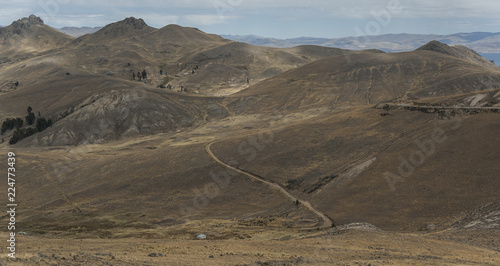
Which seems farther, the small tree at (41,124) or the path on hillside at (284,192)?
the small tree at (41,124)

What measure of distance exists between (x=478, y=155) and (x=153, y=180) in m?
49.8

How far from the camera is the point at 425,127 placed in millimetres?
62219

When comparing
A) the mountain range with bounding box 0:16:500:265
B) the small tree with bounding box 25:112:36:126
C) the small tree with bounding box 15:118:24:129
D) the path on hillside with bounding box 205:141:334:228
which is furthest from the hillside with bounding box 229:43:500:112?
the small tree with bounding box 15:118:24:129

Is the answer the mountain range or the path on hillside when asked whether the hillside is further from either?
the path on hillside

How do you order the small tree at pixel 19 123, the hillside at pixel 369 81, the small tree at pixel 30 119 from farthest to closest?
the small tree at pixel 30 119 < the hillside at pixel 369 81 < the small tree at pixel 19 123

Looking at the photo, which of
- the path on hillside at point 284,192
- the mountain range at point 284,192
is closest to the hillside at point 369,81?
the mountain range at point 284,192

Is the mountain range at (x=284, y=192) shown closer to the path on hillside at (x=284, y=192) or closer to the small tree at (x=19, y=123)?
the path on hillside at (x=284, y=192)

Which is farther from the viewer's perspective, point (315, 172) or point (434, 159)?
point (315, 172)

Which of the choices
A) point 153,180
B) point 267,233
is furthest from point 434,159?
point 153,180

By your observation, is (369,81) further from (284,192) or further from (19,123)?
(19,123)

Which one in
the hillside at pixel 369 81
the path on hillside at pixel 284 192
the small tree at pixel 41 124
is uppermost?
the hillside at pixel 369 81

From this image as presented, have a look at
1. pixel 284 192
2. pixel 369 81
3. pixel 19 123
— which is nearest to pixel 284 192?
pixel 284 192

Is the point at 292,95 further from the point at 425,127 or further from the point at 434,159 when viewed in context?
the point at 434,159

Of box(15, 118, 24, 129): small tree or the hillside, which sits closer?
box(15, 118, 24, 129): small tree
